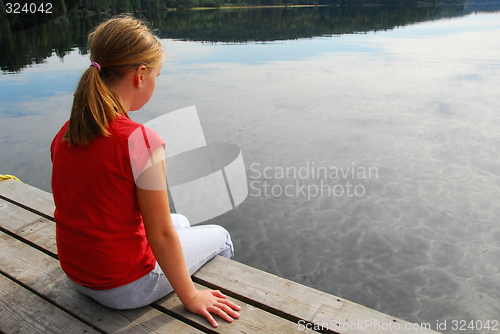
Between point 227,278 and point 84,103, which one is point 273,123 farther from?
point 84,103

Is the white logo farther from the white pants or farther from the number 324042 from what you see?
the number 324042

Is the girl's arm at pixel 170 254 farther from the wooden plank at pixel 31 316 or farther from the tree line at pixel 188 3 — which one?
the tree line at pixel 188 3

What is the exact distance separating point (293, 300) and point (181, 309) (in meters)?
0.57

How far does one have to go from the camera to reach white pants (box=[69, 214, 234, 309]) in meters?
1.63

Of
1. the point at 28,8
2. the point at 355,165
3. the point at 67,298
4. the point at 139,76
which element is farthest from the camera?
the point at 28,8

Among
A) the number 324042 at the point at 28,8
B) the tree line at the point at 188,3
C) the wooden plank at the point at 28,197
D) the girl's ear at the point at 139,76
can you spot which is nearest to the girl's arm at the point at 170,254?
the girl's ear at the point at 139,76

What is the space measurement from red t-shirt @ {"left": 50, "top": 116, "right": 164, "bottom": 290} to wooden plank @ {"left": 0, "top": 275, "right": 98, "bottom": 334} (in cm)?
22

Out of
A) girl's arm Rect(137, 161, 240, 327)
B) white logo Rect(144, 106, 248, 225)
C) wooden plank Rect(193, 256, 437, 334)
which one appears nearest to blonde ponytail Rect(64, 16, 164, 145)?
girl's arm Rect(137, 161, 240, 327)

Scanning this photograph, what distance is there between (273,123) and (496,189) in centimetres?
372

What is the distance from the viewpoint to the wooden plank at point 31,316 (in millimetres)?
1614

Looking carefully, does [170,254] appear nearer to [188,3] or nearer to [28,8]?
[28,8]

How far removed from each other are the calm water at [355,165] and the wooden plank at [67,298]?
70.3 inches

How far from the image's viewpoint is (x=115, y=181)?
1.35 metres

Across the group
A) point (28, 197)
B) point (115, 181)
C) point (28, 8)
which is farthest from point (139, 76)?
point (28, 8)
